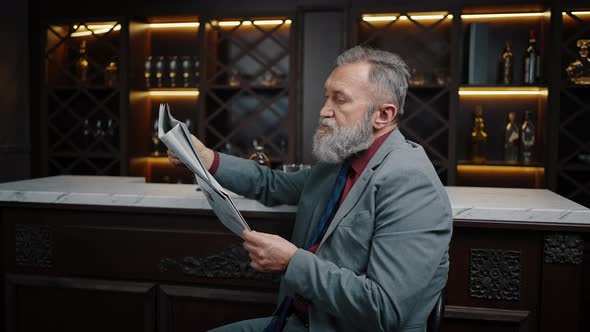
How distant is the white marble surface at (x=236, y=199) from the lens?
1.60 metres

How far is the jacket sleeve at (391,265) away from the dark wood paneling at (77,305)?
888 mm

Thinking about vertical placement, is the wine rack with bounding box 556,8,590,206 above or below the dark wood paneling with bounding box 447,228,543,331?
above

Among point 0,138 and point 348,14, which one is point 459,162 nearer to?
point 348,14

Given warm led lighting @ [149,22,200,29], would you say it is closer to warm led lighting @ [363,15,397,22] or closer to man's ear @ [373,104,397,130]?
warm led lighting @ [363,15,397,22]

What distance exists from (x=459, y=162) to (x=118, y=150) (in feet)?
8.46

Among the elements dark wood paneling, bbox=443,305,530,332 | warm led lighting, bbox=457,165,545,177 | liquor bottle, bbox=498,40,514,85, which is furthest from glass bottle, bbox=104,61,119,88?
dark wood paneling, bbox=443,305,530,332

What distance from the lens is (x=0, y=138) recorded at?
3887 mm

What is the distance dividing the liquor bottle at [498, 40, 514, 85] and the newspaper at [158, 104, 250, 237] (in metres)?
2.86

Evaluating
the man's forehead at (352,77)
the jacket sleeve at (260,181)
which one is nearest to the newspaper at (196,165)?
the jacket sleeve at (260,181)

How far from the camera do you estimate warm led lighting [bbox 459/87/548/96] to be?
3.57 meters

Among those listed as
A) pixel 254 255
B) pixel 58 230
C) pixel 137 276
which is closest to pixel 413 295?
pixel 254 255

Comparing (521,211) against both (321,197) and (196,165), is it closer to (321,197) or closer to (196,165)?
(321,197)

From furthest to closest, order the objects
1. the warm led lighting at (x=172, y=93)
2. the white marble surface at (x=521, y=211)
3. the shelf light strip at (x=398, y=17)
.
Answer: the warm led lighting at (x=172, y=93)
the shelf light strip at (x=398, y=17)
the white marble surface at (x=521, y=211)

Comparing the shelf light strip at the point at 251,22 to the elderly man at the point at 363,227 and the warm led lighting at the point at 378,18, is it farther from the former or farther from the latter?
the elderly man at the point at 363,227
